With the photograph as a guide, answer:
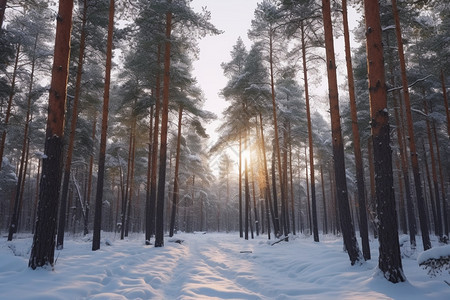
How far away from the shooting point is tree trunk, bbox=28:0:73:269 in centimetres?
570

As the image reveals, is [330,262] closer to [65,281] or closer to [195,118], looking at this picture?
[65,281]

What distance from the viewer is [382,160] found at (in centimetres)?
→ 546

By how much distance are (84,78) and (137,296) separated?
13505 mm

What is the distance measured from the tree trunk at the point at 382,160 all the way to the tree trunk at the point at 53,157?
7.10 meters

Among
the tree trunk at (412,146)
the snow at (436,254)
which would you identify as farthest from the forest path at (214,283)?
the tree trunk at (412,146)

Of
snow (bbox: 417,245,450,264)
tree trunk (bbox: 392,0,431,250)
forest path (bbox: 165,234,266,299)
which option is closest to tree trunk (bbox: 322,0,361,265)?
forest path (bbox: 165,234,266,299)

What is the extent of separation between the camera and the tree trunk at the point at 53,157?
5.70 metres

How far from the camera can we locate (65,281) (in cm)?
498

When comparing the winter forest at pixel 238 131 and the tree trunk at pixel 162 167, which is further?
the tree trunk at pixel 162 167

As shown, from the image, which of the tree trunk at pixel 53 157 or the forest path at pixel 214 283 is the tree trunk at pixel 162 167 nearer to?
the forest path at pixel 214 283

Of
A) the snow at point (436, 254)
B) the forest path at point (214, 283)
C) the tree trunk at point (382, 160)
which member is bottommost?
the forest path at point (214, 283)

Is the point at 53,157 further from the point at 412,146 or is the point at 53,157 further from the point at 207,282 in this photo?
the point at 412,146

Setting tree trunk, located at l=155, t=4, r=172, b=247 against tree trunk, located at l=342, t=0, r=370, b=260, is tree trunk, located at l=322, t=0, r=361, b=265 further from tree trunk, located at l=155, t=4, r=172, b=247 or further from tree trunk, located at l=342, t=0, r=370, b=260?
tree trunk, located at l=155, t=4, r=172, b=247

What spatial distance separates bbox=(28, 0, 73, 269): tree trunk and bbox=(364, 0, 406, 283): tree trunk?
7097 millimetres
